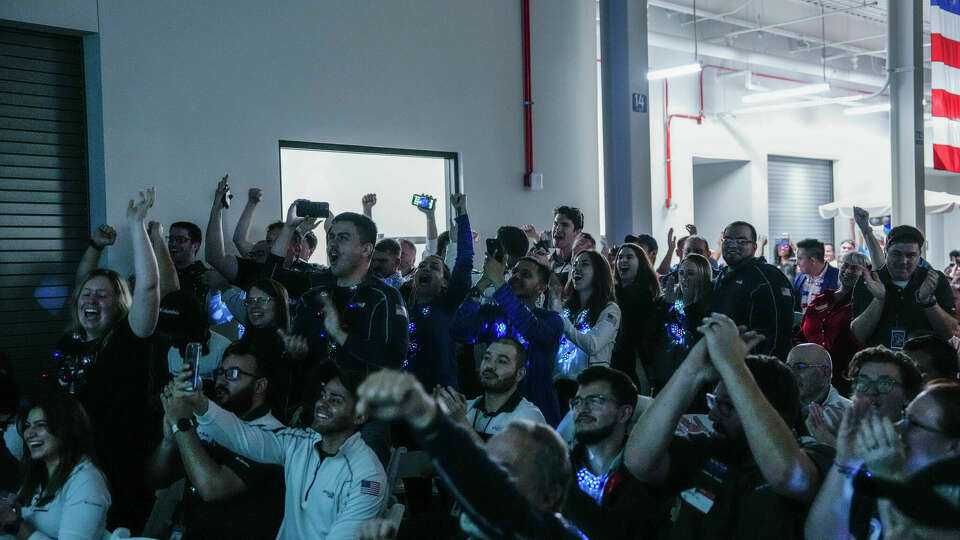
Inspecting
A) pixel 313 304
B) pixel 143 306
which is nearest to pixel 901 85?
pixel 313 304

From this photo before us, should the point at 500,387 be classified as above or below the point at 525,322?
below

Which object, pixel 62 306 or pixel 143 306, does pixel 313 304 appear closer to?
pixel 143 306

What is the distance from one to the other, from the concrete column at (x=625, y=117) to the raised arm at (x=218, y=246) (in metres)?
3.95

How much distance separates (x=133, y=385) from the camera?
3514mm

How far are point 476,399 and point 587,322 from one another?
3.41 ft

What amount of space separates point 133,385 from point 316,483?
98 centimetres

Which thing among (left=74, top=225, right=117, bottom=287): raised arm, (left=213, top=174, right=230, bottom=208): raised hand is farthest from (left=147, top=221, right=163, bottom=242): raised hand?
(left=213, top=174, right=230, bottom=208): raised hand

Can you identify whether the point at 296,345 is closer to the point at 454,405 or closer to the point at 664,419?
the point at 454,405

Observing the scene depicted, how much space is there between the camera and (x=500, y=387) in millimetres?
3766

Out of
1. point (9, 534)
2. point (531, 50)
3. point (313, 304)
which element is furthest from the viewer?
point (531, 50)

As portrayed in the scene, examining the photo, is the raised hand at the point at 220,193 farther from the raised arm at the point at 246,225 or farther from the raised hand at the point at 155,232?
the raised hand at the point at 155,232

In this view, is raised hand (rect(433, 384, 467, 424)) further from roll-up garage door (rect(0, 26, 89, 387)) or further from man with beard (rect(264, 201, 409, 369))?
roll-up garage door (rect(0, 26, 89, 387))

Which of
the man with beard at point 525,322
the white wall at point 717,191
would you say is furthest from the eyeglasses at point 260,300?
the white wall at point 717,191

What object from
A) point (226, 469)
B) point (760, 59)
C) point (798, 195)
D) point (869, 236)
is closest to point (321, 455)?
point (226, 469)
